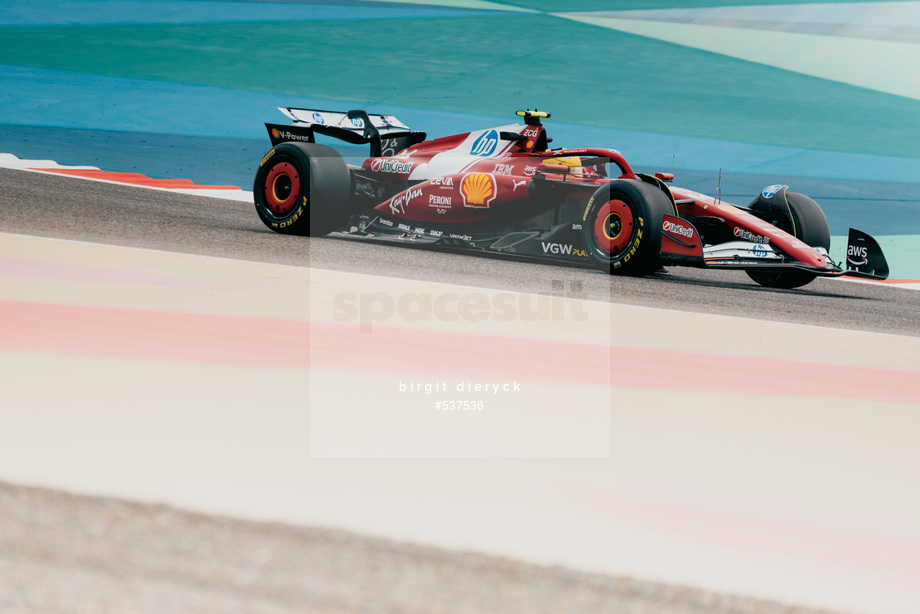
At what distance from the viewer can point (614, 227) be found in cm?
829

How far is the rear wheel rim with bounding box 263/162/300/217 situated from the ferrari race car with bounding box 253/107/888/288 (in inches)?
0.5

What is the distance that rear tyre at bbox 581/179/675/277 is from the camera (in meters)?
8.01

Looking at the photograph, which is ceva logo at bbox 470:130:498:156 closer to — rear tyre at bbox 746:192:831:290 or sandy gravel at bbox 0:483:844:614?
rear tyre at bbox 746:192:831:290

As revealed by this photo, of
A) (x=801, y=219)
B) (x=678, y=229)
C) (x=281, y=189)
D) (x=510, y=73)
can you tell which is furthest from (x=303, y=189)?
(x=510, y=73)

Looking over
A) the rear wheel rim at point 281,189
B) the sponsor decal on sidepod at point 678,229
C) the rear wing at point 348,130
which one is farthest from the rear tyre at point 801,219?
the rear wheel rim at point 281,189

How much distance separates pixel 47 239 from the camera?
7.35m

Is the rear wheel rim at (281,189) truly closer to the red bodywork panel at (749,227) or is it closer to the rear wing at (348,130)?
the rear wing at (348,130)

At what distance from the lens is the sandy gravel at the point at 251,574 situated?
6.79ft

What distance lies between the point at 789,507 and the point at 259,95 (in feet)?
57.0

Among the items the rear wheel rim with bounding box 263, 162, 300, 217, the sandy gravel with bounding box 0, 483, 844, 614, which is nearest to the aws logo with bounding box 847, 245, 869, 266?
the rear wheel rim with bounding box 263, 162, 300, 217

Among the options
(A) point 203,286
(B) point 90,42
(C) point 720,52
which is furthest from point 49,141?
(C) point 720,52

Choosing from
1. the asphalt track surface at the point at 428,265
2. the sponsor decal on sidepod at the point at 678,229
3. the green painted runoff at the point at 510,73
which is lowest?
the asphalt track surface at the point at 428,265

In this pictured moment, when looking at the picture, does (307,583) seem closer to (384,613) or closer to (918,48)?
(384,613)

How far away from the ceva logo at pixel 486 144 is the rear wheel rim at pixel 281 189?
175 centimetres
